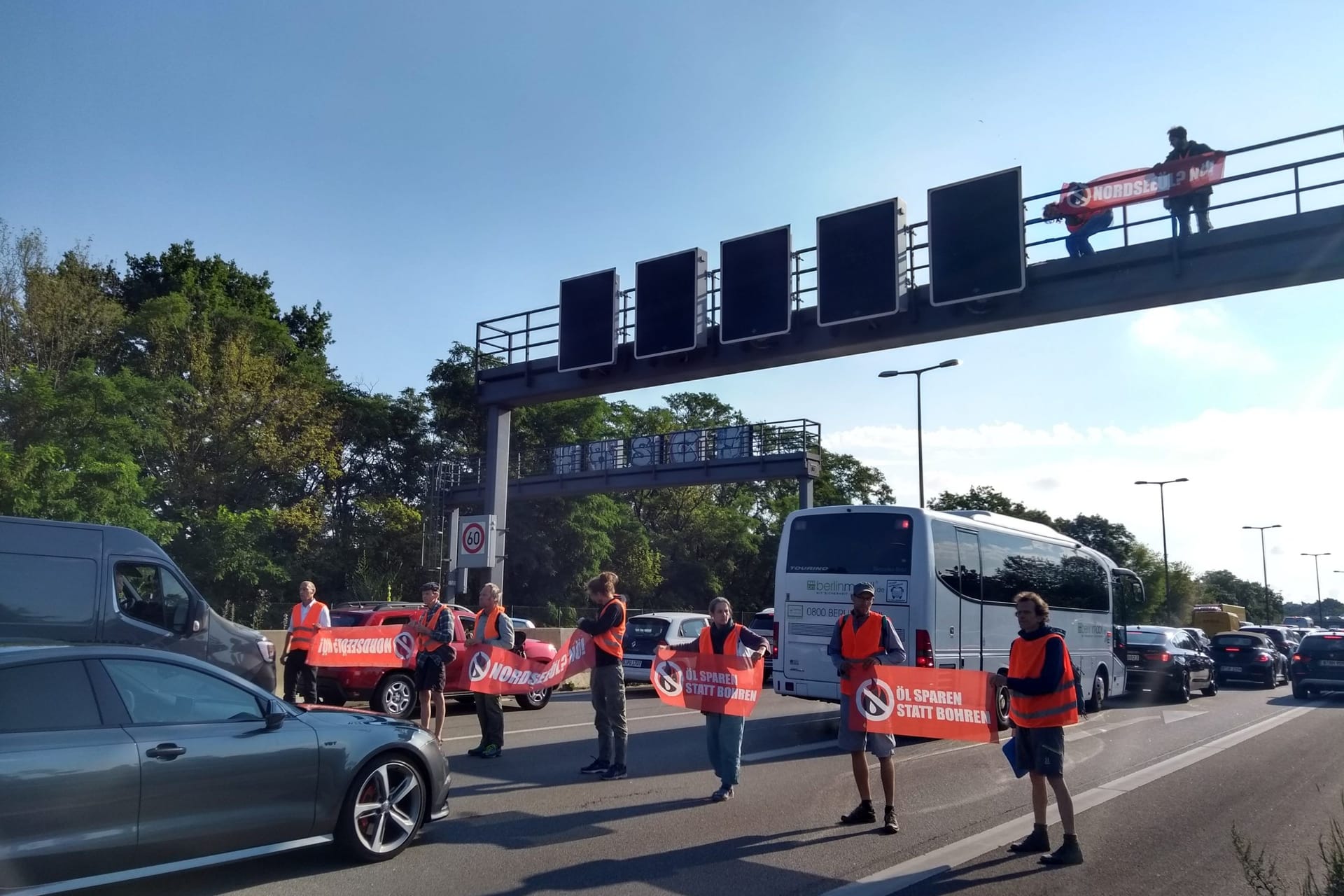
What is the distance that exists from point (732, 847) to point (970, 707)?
2.45 metres

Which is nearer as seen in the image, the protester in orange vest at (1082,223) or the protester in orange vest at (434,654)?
the protester in orange vest at (434,654)

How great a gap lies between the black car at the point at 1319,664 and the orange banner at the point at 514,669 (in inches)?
792

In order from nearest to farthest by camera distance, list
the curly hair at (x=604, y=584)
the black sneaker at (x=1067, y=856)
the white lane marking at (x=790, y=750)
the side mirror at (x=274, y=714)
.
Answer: the side mirror at (x=274, y=714), the black sneaker at (x=1067, y=856), the curly hair at (x=604, y=584), the white lane marking at (x=790, y=750)

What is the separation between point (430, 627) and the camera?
34.7 feet

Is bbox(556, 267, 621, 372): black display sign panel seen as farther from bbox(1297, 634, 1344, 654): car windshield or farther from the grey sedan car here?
bbox(1297, 634, 1344, 654): car windshield

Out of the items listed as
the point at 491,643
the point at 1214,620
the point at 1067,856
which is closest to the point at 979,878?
the point at 1067,856

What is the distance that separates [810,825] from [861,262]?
10408 millimetres

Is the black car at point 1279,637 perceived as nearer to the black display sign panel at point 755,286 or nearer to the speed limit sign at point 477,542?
the black display sign panel at point 755,286

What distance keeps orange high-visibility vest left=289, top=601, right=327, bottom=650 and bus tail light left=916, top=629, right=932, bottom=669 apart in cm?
761

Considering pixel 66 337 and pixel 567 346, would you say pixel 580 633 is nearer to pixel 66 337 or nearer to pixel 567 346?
pixel 567 346

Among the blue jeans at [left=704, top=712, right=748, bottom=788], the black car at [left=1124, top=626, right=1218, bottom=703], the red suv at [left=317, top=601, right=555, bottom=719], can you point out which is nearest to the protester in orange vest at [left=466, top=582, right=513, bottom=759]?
the red suv at [left=317, top=601, right=555, bottom=719]

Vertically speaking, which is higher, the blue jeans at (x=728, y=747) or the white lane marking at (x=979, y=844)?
the blue jeans at (x=728, y=747)

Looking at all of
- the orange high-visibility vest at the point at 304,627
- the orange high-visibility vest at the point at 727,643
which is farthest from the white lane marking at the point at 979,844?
the orange high-visibility vest at the point at 304,627

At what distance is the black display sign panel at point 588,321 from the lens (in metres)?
19.0
